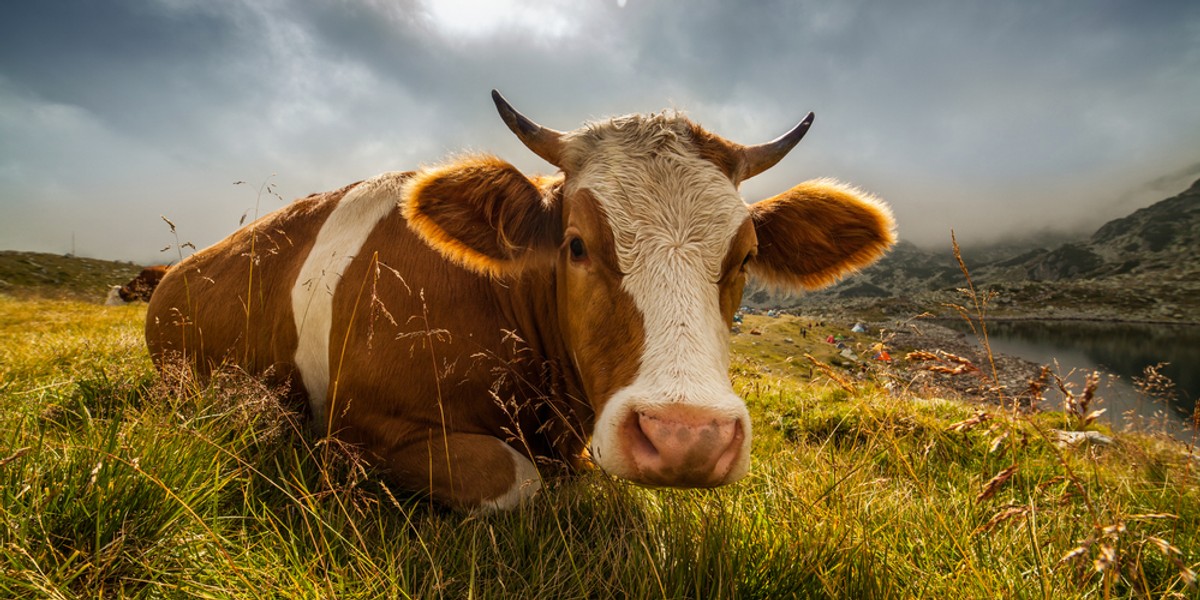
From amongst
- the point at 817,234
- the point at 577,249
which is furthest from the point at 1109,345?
the point at 577,249

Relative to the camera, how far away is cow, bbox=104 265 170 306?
58.5 ft

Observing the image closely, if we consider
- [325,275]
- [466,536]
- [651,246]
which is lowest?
[466,536]

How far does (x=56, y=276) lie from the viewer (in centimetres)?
4009

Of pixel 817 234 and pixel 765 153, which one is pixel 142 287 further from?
pixel 817 234

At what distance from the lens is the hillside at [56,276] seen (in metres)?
34.7

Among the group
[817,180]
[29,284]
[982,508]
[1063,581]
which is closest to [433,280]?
[817,180]

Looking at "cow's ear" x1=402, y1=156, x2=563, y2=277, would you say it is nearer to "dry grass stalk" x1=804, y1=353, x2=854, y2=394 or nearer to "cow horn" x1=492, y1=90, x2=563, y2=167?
"cow horn" x1=492, y1=90, x2=563, y2=167

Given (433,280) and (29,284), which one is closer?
(433,280)

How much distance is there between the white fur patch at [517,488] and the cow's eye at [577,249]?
114 centimetres

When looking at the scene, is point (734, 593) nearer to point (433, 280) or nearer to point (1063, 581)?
point (1063, 581)

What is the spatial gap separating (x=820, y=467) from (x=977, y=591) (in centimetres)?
147

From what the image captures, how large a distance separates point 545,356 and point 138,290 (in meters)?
21.0

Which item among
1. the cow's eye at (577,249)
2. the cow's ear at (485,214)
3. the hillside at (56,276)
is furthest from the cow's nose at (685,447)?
the hillside at (56,276)

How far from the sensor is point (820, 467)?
3.41 metres
